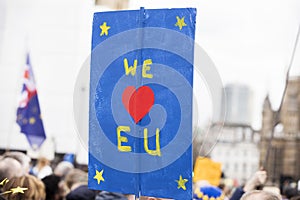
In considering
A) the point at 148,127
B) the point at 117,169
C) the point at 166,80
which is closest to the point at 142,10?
the point at 166,80

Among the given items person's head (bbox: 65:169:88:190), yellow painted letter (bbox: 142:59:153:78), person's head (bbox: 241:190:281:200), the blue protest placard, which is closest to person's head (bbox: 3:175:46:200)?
the blue protest placard

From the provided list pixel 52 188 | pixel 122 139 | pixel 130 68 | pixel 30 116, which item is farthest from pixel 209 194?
pixel 30 116

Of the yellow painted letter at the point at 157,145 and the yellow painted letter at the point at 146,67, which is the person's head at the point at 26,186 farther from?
the yellow painted letter at the point at 146,67

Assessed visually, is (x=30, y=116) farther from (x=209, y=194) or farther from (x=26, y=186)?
(x=26, y=186)

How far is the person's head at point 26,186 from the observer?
393 cm

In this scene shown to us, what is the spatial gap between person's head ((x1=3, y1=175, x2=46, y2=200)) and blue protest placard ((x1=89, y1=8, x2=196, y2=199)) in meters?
0.74

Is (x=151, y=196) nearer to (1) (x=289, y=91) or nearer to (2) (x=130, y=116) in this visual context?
(2) (x=130, y=116)

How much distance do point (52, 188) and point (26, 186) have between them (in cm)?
101

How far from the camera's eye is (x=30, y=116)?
24.7ft

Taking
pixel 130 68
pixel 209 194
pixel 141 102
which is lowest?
pixel 209 194

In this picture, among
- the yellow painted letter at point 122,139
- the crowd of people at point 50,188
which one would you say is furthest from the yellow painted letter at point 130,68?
the crowd of people at point 50,188

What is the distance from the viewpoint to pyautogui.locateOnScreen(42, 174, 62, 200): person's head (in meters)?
5.08

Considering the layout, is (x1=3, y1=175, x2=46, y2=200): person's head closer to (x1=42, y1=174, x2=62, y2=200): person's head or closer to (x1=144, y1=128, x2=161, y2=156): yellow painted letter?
(x1=42, y1=174, x2=62, y2=200): person's head

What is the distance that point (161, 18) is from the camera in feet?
A: 10.8
